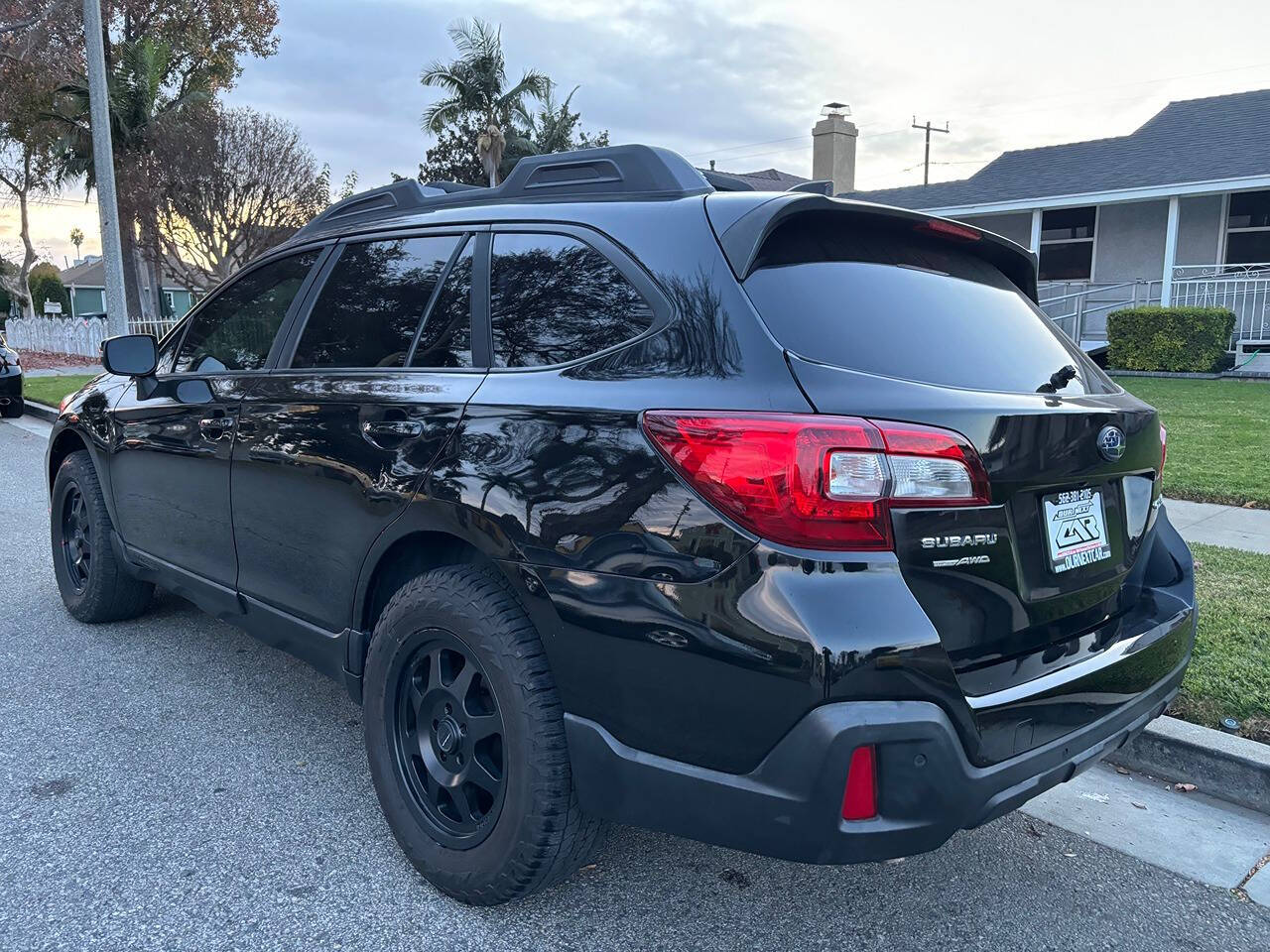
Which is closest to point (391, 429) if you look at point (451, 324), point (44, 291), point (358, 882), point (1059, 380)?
point (451, 324)

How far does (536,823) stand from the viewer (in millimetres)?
2285

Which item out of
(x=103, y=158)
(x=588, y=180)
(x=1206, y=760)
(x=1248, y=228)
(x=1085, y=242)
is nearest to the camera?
(x=588, y=180)

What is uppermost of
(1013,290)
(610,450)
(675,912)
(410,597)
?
(1013,290)

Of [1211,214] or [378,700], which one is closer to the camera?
[378,700]

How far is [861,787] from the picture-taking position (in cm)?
189

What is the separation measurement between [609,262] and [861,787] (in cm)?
134

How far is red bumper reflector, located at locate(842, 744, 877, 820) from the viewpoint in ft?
6.16

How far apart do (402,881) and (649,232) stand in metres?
1.85

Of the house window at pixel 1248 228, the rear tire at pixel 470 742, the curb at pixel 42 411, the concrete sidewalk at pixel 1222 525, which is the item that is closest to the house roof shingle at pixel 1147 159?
the house window at pixel 1248 228

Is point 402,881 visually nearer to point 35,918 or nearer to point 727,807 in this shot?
point 35,918

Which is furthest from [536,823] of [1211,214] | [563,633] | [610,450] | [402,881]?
[1211,214]

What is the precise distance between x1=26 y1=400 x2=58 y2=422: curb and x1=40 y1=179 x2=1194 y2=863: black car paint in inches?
539

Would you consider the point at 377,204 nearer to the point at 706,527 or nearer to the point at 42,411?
the point at 706,527

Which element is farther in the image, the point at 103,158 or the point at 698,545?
the point at 103,158
